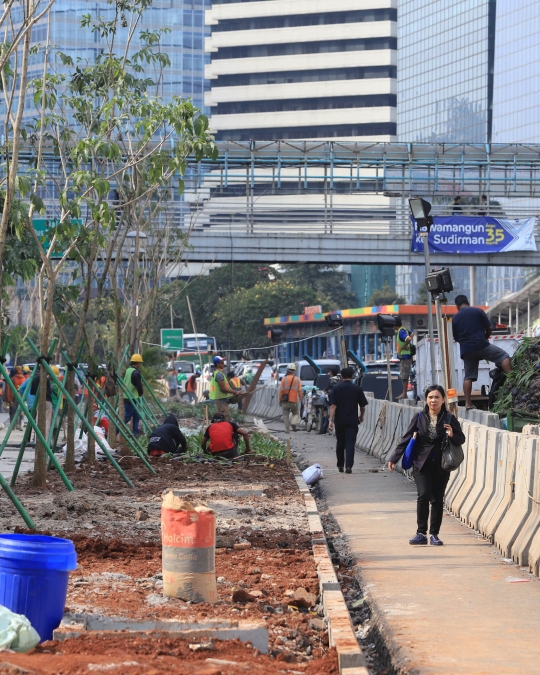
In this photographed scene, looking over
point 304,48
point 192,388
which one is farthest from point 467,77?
point 192,388

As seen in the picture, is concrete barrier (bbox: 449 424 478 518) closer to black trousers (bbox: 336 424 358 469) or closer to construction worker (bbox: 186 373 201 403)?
black trousers (bbox: 336 424 358 469)

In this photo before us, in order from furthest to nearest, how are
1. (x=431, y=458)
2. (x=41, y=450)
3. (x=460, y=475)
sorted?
1. (x=41, y=450)
2. (x=460, y=475)
3. (x=431, y=458)

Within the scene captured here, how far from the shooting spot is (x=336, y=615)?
24.1ft

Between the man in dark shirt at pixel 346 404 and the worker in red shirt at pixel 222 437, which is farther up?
the man in dark shirt at pixel 346 404

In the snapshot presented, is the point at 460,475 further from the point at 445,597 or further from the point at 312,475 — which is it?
the point at 445,597

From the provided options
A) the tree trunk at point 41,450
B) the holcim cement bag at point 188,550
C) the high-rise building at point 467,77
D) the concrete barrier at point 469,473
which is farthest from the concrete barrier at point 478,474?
the high-rise building at point 467,77

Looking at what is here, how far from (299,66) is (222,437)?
11488 centimetres

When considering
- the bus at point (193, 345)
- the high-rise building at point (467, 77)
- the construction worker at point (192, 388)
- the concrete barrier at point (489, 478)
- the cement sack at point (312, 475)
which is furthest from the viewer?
the high-rise building at point (467, 77)

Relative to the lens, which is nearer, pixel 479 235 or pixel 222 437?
pixel 222 437

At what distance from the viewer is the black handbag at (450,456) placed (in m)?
10.9

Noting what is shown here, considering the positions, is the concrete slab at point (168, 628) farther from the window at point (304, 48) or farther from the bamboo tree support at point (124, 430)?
the window at point (304, 48)

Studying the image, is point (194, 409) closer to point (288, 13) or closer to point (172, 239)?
point (172, 239)

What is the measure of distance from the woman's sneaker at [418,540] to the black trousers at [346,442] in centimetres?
734

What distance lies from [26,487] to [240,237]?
72.5 ft
